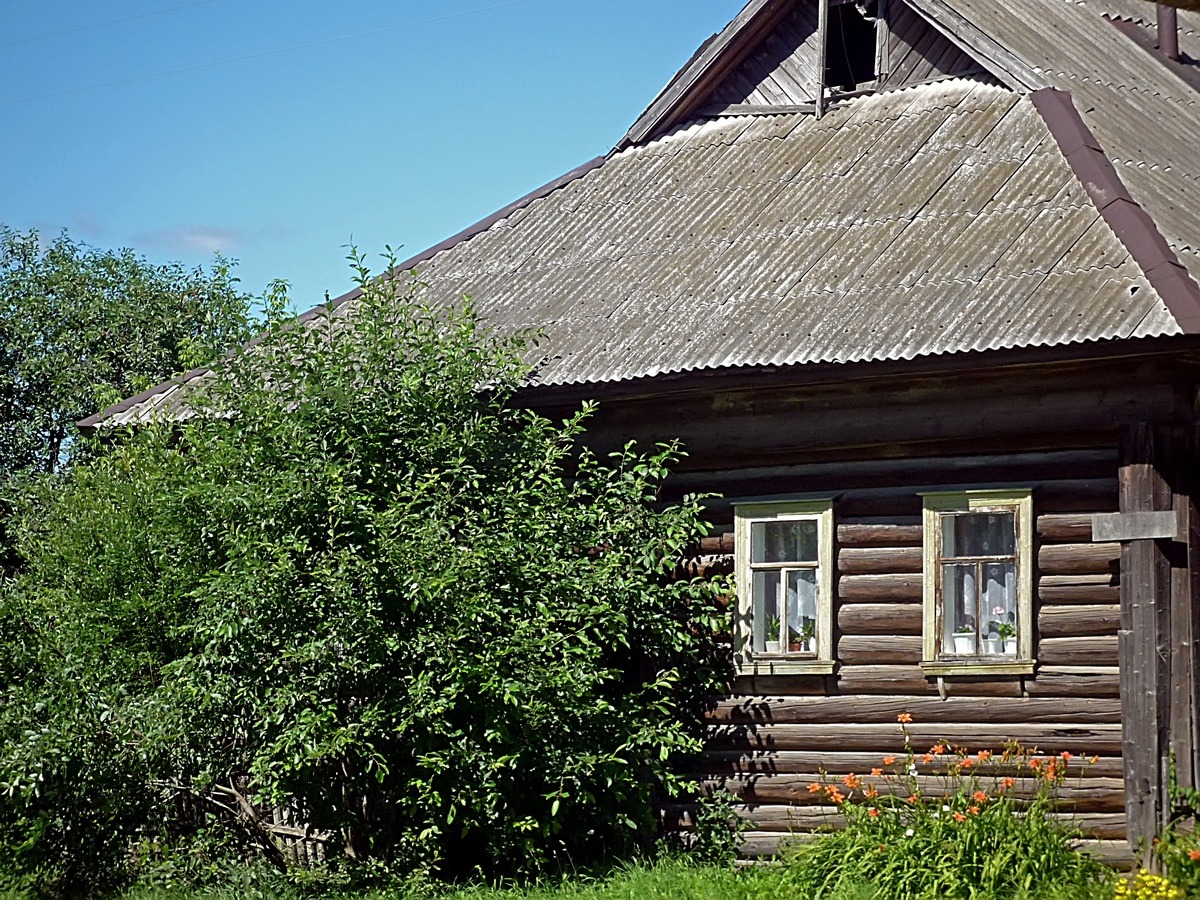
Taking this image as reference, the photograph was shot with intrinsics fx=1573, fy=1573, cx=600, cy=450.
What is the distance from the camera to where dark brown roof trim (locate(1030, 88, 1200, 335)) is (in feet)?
29.9

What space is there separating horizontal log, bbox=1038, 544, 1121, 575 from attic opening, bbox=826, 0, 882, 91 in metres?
5.36

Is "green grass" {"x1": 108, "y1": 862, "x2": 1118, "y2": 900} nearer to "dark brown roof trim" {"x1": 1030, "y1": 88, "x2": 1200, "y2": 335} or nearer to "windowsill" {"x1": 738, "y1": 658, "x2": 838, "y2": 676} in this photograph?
"windowsill" {"x1": 738, "y1": 658, "x2": 838, "y2": 676}

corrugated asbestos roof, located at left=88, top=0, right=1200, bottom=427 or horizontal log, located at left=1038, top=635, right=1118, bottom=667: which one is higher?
corrugated asbestos roof, located at left=88, top=0, right=1200, bottom=427

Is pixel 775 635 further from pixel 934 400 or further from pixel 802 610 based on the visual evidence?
pixel 934 400

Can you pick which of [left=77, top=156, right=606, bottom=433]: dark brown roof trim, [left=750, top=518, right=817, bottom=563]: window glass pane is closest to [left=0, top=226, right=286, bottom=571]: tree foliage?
[left=77, top=156, right=606, bottom=433]: dark brown roof trim

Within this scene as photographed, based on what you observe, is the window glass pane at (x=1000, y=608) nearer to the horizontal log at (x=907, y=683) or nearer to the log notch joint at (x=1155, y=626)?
the horizontal log at (x=907, y=683)

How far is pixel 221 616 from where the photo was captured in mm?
9633

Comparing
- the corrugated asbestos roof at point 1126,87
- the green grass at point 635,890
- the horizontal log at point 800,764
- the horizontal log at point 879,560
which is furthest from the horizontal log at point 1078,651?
the corrugated asbestos roof at point 1126,87

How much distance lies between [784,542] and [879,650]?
998mm

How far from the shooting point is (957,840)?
28.7 ft

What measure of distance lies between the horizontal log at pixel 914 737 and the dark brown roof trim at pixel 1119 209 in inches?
99.3

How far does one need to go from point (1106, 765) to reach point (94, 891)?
661cm

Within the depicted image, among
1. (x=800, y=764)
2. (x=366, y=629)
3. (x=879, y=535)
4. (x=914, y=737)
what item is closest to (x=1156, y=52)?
(x=879, y=535)

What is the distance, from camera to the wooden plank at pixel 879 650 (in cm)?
1009
